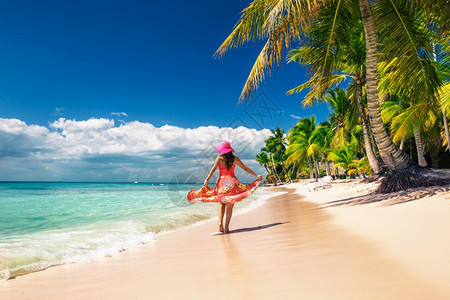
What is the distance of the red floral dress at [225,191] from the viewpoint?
434cm

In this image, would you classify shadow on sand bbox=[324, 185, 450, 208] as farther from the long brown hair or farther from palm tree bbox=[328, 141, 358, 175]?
palm tree bbox=[328, 141, 358, 175]

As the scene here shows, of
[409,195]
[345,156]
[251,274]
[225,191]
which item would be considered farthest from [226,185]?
[345,156]

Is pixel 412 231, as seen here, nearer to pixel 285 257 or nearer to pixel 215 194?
pixel 285 257

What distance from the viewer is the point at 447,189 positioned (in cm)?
564

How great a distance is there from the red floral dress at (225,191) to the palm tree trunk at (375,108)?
4.47 meters

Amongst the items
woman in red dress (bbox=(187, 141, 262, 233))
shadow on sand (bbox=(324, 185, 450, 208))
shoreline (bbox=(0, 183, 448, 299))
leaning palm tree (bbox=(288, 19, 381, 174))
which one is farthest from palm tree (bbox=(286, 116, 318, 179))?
shoreline (bbox=(0, 183, 448, 299))

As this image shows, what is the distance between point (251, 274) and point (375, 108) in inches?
254

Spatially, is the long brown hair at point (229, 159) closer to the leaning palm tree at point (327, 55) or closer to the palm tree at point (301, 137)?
the leaning palm tree at point (327, 55)

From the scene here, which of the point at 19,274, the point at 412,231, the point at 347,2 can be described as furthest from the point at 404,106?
the point at 19,274

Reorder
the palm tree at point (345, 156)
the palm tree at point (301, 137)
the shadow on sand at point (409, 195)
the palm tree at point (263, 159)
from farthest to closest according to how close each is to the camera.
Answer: the palm tree at point (263, 159), the palm tree at point (301, 137), the palm tree at point (345, 156), the shadow on sand at point (409, 195)

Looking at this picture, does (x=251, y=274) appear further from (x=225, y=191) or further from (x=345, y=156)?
(x=345, y=156)

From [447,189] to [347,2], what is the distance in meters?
5.59

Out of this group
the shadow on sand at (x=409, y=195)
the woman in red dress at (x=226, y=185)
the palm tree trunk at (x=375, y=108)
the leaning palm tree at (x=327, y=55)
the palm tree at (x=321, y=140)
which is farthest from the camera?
the palm tree at (x=321, y=140)

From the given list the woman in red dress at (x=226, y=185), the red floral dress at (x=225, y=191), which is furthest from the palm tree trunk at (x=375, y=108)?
the red floral dress at (x=225, y=191)
